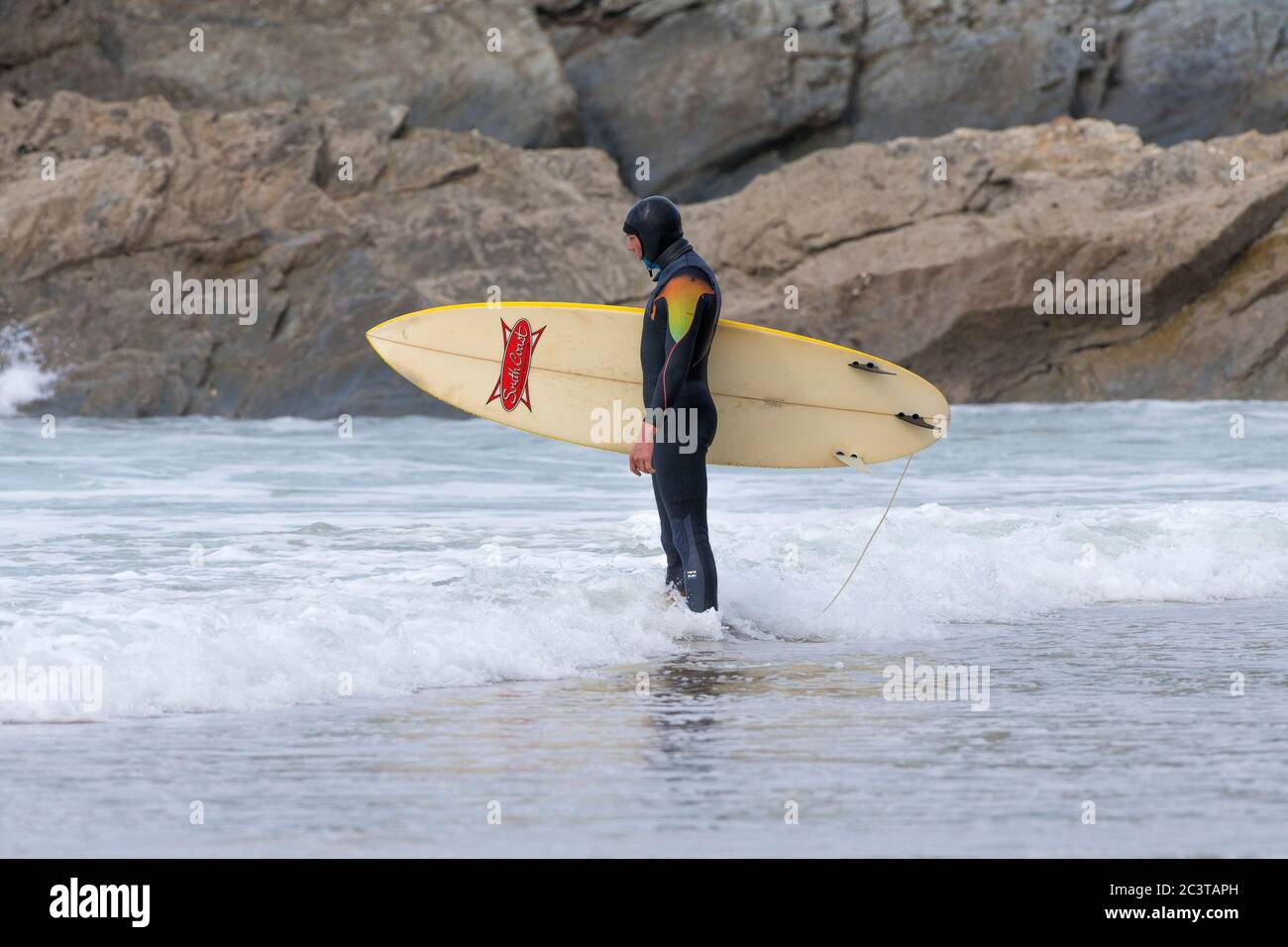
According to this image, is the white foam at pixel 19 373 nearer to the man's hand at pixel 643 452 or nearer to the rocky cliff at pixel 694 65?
the rocky cliff at pixel 694 65

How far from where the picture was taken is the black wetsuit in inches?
212

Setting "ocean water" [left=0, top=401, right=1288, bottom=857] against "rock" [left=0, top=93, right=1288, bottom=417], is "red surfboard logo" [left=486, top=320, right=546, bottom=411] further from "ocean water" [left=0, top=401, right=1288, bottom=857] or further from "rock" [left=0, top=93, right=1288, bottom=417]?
"rock" [left=0, top=93, right=1288, bottom=417]

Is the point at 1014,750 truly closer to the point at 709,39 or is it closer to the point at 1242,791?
the point at 1242,791

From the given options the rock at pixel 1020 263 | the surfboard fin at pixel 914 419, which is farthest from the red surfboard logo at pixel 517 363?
the rock at pixel 1020 263

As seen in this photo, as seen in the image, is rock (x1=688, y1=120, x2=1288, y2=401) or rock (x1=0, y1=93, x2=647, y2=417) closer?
rock (x1=0, y1=93, x2=647, y2=417)

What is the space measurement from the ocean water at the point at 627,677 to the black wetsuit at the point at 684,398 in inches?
9.2

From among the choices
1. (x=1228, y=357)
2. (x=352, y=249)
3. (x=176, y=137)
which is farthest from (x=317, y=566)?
(x=1228, y=357)

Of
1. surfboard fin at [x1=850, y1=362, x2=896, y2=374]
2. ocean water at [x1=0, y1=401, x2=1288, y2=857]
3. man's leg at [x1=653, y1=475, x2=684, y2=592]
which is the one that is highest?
surfboard fin at [x1=850, y1=362, x2=896, y2=374]

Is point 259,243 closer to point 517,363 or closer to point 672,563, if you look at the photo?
point 517,363

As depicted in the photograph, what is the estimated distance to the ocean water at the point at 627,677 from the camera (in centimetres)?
329

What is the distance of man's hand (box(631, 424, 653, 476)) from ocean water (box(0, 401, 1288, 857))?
0.52 m

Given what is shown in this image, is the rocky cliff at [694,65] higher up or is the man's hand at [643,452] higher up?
the rocky cliff at [694,65]

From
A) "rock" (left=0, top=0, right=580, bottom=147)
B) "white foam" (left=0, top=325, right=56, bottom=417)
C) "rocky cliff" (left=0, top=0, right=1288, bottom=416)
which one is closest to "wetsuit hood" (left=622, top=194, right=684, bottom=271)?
"rocky cliff" (left=0, top=0, right=1288, bottom=416)
